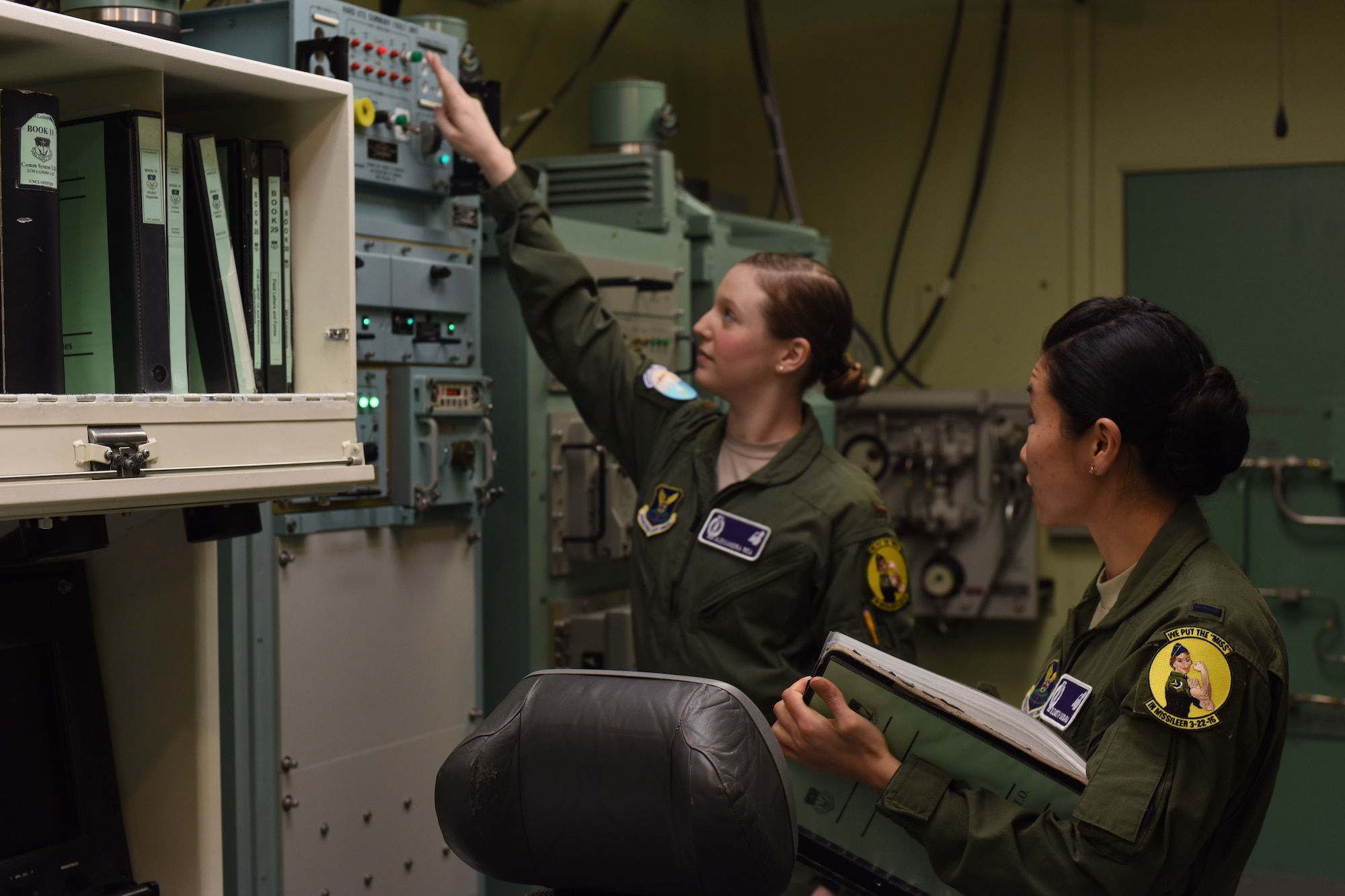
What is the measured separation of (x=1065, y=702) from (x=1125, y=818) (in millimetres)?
201

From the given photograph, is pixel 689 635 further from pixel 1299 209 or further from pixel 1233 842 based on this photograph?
pixel 1299 209

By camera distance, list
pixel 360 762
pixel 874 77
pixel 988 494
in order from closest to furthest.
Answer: pixel 360 762 < pixel 988 494 < pixel 874 77

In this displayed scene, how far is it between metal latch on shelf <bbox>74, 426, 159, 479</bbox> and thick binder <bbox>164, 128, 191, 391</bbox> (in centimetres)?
11

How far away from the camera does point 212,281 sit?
1.41 m

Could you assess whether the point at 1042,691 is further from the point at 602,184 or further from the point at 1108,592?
the point at 602,184

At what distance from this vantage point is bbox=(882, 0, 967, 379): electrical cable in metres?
4.57

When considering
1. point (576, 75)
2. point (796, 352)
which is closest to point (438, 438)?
point (796, 352)

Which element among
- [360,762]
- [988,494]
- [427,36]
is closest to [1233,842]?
[360,762]

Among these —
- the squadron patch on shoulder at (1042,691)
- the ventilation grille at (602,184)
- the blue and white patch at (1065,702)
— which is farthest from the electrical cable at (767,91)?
the blue and white patch at (1065,702)

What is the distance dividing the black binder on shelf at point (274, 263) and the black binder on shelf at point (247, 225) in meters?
0.01

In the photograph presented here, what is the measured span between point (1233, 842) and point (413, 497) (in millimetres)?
1495

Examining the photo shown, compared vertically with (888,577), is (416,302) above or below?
above

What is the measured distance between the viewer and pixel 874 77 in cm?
475

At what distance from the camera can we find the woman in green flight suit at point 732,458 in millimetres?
2084
